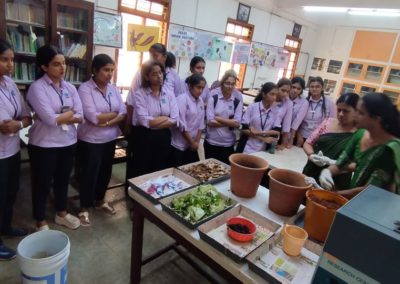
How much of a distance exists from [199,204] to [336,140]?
115 centimetres

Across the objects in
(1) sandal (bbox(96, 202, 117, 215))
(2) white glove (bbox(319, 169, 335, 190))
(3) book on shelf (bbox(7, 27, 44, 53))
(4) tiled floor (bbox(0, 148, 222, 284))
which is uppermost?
(3) book on shelf (bbox(7, 27, 44, 53))

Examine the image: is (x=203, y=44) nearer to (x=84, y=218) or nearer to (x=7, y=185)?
(x=84, y=218)

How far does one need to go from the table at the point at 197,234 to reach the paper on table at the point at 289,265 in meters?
0.07

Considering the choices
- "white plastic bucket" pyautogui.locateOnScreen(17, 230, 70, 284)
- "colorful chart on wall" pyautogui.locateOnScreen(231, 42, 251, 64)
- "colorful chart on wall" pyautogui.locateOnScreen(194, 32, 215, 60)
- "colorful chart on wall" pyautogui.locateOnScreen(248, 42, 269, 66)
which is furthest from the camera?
"colorful chart on wall" pyautogui.locateOnScreen(248, 42, 269, 66)

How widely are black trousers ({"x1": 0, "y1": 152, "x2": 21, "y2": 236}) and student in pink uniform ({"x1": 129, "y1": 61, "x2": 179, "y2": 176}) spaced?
0.90 m

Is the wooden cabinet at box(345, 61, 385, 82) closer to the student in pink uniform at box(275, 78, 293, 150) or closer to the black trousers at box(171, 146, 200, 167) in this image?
the student in pink uniform at box(275, 78, 293, 150)

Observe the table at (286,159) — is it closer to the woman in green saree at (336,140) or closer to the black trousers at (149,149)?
the woman in green saree at (336,140)

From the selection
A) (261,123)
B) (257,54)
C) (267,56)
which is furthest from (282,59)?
(261,123)

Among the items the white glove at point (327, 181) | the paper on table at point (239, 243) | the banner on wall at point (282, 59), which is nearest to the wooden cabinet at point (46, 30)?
the paper on table at point (239, 243)

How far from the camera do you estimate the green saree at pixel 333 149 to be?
1.83 meters

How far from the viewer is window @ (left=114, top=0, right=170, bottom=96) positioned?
420 centimetres

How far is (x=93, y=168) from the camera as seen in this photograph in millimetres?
2299

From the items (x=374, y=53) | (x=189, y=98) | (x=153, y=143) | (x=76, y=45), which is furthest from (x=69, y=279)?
(x=374, y=53)

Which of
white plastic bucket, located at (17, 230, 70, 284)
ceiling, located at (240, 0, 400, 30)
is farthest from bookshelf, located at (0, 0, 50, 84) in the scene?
ceiling, located at (240, 0, 400, 30)
